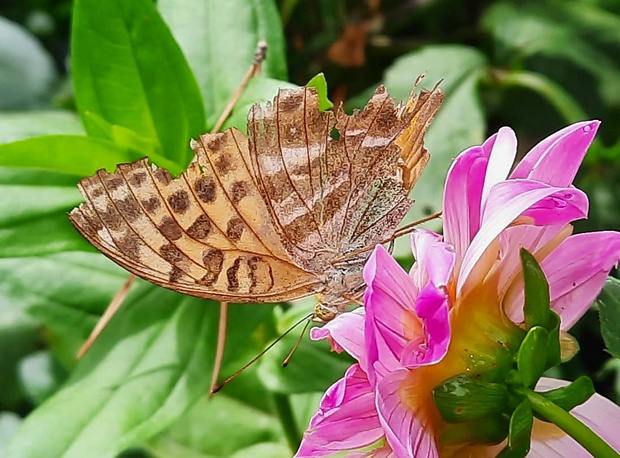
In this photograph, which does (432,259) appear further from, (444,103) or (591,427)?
(444,103)

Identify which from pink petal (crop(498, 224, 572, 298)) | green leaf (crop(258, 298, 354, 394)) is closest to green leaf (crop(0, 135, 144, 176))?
green leaf (crop(258, 298, 354, 394))

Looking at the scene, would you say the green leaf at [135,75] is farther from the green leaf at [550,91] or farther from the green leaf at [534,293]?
the green leaf at [550,91]

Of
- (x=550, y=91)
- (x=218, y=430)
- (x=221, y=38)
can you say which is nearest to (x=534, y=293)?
(x=221, y=38)

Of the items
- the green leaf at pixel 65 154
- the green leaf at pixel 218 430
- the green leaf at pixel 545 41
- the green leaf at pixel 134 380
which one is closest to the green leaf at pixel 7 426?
the green leaf at pixel 218 430

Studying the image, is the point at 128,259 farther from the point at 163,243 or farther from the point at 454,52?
the point at 454,52

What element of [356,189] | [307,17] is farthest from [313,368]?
[307,17]

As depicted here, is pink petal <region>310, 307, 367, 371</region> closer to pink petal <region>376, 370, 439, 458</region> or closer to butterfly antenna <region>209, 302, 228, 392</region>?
pink petal <region>376, 370, 439, 458</region>
